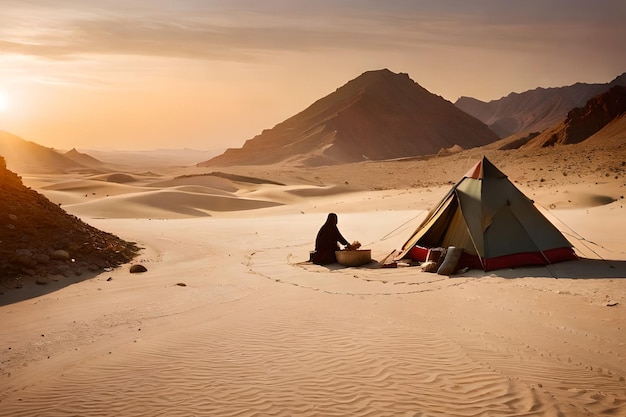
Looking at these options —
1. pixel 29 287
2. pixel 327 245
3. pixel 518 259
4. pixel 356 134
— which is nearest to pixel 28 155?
pixel 356 134

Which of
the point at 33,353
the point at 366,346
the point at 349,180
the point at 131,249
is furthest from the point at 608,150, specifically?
the point at 33,353

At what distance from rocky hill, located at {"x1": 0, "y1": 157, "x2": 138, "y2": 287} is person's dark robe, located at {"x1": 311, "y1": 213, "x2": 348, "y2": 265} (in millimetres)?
5497

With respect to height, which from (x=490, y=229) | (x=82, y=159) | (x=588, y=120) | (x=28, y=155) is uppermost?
(x=588, y=120)

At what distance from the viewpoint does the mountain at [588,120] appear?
64.0 meters

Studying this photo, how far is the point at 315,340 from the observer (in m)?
7.46

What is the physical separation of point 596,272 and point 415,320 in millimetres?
4905

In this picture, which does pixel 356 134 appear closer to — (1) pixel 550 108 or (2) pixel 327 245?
(1) pixel 550 108

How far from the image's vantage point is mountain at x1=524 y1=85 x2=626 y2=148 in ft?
210

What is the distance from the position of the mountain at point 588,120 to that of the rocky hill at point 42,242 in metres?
60.2

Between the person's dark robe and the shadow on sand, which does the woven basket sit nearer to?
the person's dark robe

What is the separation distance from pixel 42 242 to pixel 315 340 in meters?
9.00

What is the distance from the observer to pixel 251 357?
6.88 meters

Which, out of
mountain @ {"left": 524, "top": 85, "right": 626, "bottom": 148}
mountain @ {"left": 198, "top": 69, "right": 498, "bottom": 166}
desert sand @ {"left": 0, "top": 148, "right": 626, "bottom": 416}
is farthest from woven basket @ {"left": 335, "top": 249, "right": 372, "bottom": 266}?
mountain @ {"left": 198, "top": 69, "right": 498, "bottom": 166}

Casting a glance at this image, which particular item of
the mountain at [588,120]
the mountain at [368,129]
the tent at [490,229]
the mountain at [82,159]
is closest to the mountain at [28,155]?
the mountain at [82,159]
